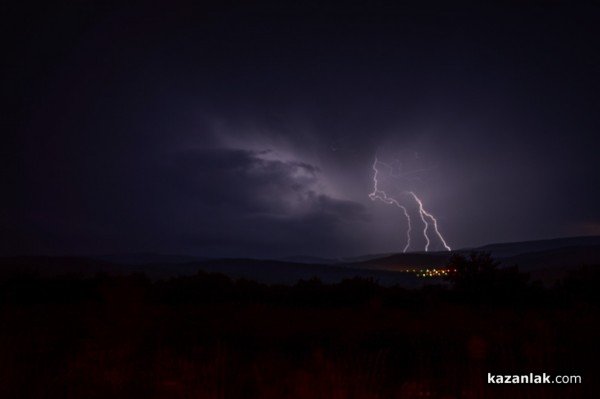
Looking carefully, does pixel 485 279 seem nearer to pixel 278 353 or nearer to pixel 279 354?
pixel 278 353

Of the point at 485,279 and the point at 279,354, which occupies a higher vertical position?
the point at 485,279

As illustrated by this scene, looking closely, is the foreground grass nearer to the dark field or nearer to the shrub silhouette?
the dark field

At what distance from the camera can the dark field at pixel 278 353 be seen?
5848 mm

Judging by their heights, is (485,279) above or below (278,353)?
above

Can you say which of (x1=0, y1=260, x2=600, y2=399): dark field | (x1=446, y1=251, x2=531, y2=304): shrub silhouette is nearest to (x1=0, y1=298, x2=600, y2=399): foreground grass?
(x1=0, y1=260, x2=600, y2=399): dark field

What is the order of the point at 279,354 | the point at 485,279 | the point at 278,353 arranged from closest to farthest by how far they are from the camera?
the point at 279,354, the point at 278,353, the point at 485,279

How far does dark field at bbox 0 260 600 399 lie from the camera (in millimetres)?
5848

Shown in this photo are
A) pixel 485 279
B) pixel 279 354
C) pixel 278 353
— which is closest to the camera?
pixel 279 354

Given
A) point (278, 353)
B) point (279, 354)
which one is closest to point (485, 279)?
point (278, 353)

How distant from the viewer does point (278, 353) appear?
841 centimetres

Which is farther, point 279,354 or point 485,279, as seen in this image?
point 485,279

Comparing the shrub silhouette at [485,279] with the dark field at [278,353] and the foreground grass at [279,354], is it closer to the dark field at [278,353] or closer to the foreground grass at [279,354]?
the dark field at [278,353]

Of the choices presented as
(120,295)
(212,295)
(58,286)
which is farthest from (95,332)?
(58,286)

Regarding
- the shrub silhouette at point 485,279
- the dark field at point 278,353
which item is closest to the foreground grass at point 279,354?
the dark field at point 278,353
